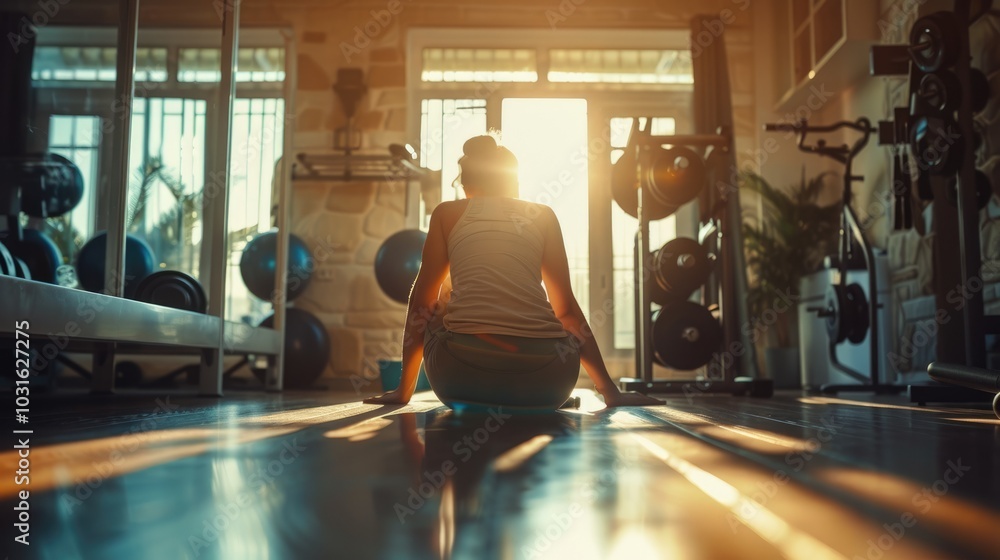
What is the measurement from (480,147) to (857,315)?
3.21 m

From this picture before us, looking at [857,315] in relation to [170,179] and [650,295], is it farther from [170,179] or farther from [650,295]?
[170,179]

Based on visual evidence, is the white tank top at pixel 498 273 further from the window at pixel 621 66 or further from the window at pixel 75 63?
the window at pixel 621 66

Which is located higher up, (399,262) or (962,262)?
(399,262)

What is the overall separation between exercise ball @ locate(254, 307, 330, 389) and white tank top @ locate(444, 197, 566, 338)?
351 cm

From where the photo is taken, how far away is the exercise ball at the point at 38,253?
300 centimetres

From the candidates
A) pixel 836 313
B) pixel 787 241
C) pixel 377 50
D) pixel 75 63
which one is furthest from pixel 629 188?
pixel 75 63

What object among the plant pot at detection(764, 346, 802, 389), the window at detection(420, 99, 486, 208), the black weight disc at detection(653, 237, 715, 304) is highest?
the window at detection(420, 99, 486, 208)

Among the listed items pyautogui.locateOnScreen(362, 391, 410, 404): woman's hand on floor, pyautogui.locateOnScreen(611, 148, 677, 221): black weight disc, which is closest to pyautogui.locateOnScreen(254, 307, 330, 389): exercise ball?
pyautogui.locateOnScreen(611, 148, 677, 221): black weight disc

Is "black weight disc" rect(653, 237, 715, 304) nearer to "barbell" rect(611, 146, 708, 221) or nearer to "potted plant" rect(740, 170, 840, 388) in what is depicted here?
"barbell" rect(611, 146, 708, 221)

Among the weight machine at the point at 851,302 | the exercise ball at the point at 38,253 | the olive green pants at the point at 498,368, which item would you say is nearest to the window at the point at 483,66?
the weight machine at the point at 851,302

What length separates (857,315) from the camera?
15.8 ft

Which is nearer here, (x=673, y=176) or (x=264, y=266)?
(x=673, y=176)

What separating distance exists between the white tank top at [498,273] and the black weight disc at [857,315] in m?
3.02

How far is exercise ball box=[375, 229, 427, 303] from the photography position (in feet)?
19.1
